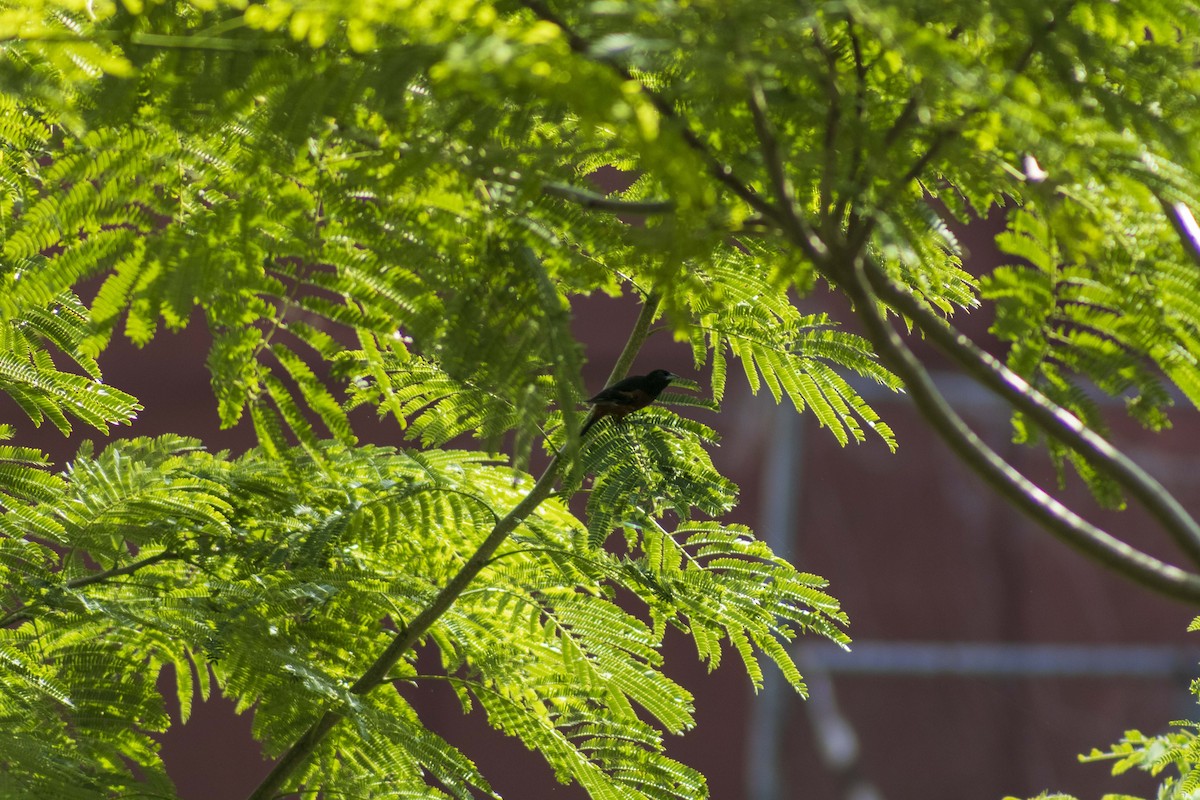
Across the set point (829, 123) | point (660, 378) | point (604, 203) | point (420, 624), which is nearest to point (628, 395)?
point (660, 378)

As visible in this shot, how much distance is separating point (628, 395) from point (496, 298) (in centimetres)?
87

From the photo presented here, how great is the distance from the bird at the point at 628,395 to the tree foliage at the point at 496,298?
12 centimetres

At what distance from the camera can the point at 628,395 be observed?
119 inches

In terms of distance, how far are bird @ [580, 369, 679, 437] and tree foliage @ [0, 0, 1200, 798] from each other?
12 cm

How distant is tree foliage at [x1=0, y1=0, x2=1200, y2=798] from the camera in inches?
71.5

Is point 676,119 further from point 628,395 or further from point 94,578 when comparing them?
point 94,578

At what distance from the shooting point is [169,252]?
2.36 meters

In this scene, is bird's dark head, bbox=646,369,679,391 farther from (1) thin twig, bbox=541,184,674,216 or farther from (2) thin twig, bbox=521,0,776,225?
(2) thin twig, bbox=521,0,776,225

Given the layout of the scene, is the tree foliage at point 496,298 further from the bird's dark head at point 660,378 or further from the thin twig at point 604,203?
the bird's dark head at point 660,378

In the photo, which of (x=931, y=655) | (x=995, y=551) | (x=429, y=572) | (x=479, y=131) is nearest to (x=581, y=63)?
(x=479, y=131)

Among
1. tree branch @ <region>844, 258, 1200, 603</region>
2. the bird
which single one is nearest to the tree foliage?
tree branch @ <region>844, 258, 1200, 603</region>

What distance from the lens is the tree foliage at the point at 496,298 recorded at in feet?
5.96

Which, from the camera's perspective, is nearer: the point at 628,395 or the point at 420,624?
the point at 628,395

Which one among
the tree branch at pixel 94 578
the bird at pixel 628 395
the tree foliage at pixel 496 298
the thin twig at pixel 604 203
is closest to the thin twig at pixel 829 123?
the tree foliage at pixel 496 298
